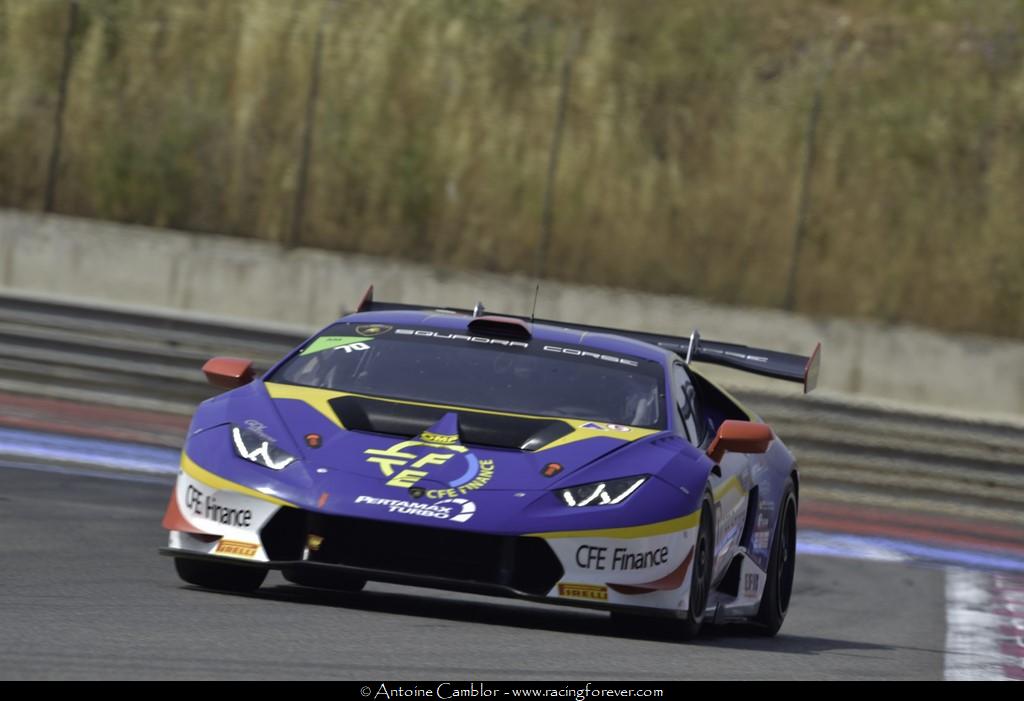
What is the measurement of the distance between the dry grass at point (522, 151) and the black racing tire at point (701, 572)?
41.9ft

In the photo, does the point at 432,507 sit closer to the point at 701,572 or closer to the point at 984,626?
the point at 701,572

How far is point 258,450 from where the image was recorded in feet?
25.1

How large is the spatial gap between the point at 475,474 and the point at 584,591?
585 millimetres

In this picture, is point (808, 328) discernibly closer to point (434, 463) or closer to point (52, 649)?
point (434, 463)

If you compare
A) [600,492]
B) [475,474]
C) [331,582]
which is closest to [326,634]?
[475,474]

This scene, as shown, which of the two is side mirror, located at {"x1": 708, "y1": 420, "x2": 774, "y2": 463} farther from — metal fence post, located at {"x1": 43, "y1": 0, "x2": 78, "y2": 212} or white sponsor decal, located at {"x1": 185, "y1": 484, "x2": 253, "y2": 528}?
A: metal fence post, located at {"x1": 43, "y1": 0, "x2": 78, "y2": 212}

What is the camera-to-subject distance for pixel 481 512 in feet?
23.7

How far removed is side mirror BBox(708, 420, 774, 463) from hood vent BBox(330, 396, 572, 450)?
75 cm

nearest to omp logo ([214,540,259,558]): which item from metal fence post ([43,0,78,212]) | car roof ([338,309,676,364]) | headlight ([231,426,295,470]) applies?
headlight ([231,426,295,470])

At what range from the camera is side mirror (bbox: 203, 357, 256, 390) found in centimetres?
858

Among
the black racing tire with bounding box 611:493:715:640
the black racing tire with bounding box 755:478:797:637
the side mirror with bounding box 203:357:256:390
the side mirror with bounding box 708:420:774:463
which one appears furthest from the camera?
the black racing tire with bounding box 755:478:797:637

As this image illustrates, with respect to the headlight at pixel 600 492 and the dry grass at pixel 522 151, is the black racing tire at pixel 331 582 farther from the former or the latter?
the dry grass at pixel 522 151

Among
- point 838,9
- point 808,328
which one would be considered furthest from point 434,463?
point 838,9

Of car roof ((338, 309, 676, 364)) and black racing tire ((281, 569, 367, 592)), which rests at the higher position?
car roof ((338, 309, 676, 364))
